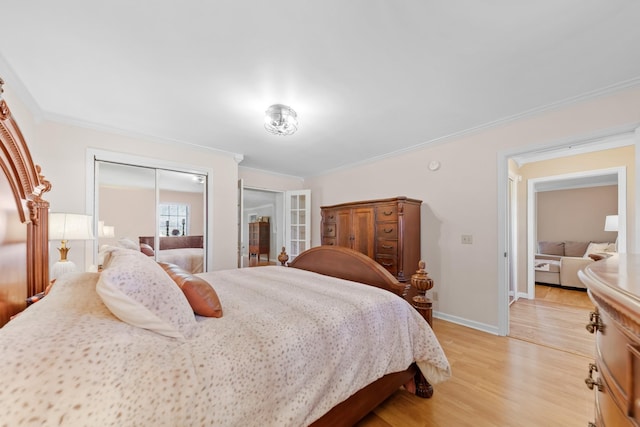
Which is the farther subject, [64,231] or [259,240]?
[259,240]

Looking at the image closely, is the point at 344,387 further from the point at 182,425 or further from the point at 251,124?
the point at 251,124

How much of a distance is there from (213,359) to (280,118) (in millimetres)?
2091

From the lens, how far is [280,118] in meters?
2.41

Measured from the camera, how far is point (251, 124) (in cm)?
280

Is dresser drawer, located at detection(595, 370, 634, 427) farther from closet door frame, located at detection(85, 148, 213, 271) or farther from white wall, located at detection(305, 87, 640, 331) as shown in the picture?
closet door frame, located at detection(85, 148, 213, 271)

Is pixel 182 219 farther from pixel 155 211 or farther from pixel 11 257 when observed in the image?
pixel 11 257

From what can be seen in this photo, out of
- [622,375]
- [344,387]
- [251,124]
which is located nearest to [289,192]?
[251,124]

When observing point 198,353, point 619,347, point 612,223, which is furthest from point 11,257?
point 612,223

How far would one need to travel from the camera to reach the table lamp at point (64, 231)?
2.05 m

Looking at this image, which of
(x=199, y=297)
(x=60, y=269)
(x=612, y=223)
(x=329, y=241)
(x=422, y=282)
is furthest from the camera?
(x=612, y=223)

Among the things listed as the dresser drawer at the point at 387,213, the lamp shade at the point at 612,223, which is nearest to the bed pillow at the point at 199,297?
the dresser drawer at the point at 387,213

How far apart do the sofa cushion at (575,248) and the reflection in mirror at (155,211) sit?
24.9ft

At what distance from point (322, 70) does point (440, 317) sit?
3234 mm

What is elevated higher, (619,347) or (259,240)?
(619,347)
